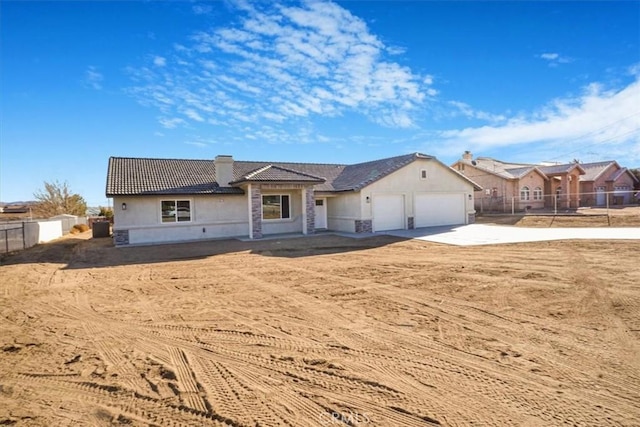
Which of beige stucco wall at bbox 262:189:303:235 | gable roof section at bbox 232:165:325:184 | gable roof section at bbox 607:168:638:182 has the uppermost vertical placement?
gable roof section at bbox 607:168:638:182

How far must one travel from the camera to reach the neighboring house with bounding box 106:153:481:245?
17297 mm

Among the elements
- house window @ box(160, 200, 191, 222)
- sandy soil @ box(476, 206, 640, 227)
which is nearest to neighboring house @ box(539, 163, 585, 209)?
sandy soil @ box(476, 206, 640, 227)

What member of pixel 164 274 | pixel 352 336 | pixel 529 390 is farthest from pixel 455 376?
pixel 164 274

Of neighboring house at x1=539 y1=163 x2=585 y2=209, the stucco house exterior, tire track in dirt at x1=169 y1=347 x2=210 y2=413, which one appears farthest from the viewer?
neighboring house at x1=539 y1=163 x2=585 y2=209

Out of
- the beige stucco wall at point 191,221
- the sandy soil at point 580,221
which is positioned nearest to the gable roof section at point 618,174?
the sandy soil at point 580,221

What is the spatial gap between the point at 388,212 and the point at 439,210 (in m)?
4.17

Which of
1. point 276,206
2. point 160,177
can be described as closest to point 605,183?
point 276,206

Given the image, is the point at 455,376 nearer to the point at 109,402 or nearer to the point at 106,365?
the point at 109,402

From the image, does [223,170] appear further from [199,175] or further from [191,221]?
[191,221]

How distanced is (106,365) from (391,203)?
60.0 feet

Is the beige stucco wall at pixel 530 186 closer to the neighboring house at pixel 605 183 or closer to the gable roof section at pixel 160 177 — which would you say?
the neighboring house at pixel 605 183

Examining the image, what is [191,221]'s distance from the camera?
18.2m

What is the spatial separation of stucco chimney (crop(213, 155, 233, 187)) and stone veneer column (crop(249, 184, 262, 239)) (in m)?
2.53

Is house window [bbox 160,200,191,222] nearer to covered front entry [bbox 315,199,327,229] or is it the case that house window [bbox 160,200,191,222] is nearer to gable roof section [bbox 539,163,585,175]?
covered front entry [bbox 315,199,327,229]
